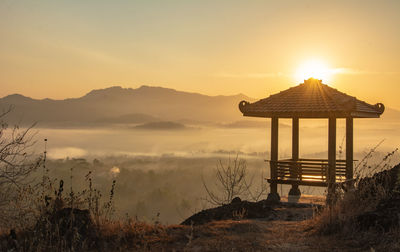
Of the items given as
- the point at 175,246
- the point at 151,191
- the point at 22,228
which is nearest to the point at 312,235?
the point at 175,246

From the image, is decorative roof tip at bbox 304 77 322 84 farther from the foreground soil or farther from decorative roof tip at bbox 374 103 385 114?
the foreground soil

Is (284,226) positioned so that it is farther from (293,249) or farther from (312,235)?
(293,249)

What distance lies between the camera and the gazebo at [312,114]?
47.9 ft

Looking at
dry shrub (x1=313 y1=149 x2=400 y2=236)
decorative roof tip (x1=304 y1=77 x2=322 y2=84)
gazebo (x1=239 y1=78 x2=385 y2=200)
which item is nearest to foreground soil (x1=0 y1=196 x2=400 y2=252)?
dry shrub (x1=313 y1=149 x2=400 y2=236)

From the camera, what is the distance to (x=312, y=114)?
1481 centimetres

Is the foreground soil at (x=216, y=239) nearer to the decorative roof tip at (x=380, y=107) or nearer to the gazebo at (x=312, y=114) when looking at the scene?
the gazebo at (x=312, y=114)

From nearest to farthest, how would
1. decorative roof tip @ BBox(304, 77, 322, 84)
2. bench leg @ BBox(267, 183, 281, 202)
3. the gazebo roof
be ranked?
the gazebo roof → bench leg @ BBox(267, 183, 281, 202) → decorative roof tip @ BBox(304, 77, 322, 84)

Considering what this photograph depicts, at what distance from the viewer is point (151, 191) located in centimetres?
18288

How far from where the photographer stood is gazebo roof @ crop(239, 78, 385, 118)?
47.4ft

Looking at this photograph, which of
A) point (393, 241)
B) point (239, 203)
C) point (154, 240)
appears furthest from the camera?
point (239, 203)

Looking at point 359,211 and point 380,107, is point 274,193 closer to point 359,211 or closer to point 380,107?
point 380,107

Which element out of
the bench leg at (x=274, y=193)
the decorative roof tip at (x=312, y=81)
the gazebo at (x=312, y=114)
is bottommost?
the bench leg at (x=274, y=193)

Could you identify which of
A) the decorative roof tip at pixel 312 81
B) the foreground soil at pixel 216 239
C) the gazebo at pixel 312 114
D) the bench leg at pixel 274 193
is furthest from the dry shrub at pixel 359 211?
the decorative roof tip at pixel 312 81

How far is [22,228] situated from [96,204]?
1368mm
